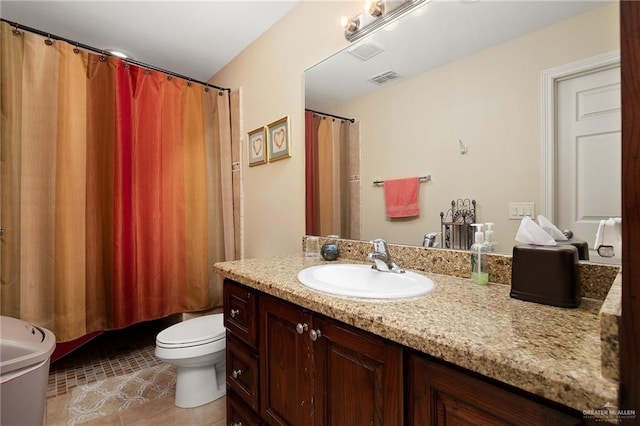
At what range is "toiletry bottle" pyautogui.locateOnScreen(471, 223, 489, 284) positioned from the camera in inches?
37.2

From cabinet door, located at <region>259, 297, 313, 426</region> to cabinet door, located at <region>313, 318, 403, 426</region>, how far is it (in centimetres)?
5

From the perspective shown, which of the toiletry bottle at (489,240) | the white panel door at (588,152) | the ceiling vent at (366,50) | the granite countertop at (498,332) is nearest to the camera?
Result: the granite countertop at (498,332)

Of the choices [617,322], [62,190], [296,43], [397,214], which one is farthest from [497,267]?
[62,190]

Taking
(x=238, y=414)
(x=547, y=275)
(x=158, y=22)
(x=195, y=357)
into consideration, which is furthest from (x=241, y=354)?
(x=158, y=22)

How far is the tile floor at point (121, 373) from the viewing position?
61.4 inches

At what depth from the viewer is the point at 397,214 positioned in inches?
52.0

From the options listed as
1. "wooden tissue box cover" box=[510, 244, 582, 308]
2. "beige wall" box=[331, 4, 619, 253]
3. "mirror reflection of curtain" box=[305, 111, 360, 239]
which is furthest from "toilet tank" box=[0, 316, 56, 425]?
"wooden tissue box cover" box=[510, 244, 582, 308]

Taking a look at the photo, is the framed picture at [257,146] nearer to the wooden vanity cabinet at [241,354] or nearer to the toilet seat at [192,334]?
the wooden vanity cabinet at [241,354]

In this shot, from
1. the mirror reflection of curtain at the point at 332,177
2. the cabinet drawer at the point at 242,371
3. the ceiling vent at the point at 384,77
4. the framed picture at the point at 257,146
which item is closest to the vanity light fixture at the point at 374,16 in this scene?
the ceiling vent at the point at 384,77

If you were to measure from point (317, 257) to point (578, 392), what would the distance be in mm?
1213

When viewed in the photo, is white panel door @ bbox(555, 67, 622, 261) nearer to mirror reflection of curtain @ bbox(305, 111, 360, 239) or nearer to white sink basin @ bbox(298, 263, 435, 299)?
white sink basin @ bbox(298, 263, 435, 299)

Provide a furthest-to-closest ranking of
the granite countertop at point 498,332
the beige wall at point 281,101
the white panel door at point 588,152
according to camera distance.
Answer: the beige wall at point 281,101, the white panel door at point 588,152, the granite countertop at point 498,332

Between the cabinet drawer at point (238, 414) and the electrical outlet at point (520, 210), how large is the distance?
1.20m

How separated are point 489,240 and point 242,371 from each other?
3.61ft
